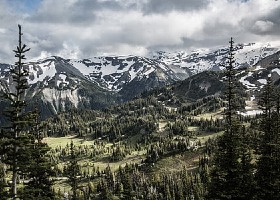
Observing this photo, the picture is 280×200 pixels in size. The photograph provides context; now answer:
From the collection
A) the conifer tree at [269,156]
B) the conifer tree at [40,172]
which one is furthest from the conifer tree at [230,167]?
the conifer tree at [40,172]

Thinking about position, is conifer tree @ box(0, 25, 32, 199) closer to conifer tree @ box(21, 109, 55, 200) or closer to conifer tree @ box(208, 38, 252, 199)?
conifer tree @ box(21, 109, 55, 200)

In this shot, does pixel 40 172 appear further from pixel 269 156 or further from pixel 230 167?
pixel 269 156

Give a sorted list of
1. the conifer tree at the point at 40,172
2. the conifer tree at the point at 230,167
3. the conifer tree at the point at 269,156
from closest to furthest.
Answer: the conifer tree at the point at 40,172 → the conifer tree at the point at 230,167 → the conifer tree at the point at 269,156

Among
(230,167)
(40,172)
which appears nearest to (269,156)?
(230,167)

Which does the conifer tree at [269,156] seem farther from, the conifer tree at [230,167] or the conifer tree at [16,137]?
the conifer tree at [16,137]

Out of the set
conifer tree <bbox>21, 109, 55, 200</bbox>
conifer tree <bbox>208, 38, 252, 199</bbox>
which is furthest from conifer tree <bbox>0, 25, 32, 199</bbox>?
conifer tree <bbox>208, 38, 252, 199</bbox>

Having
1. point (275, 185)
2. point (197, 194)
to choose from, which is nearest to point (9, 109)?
point (275, 185)

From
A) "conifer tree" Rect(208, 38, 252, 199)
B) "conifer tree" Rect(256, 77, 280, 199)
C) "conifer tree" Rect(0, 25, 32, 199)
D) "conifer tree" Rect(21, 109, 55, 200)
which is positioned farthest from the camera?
"conifer tree" Rect(256, 77, 280, 199)

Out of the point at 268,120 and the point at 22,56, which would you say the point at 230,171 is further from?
the point at 22,56

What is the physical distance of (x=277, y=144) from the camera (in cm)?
5059

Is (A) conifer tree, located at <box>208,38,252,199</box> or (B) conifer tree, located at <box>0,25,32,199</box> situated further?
(A) conifer tree, located at <box>208,38,252,199</box>

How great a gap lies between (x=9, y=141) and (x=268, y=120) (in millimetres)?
36437

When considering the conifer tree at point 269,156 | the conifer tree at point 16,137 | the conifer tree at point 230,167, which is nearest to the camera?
the conifer tree at point 16,137

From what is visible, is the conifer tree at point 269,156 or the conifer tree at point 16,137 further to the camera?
the conifer tree at point 269,156
